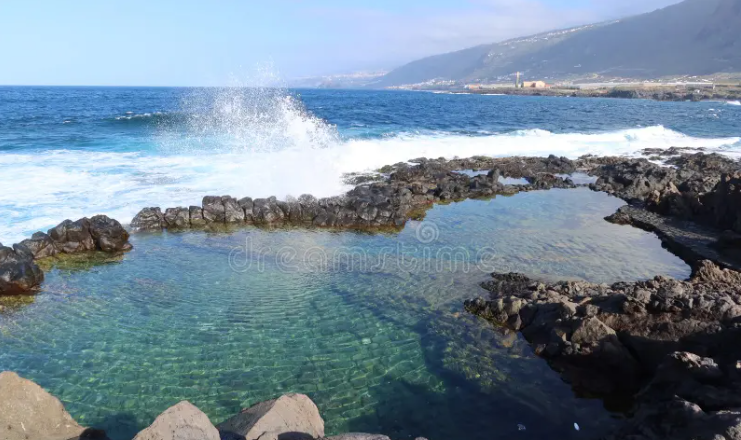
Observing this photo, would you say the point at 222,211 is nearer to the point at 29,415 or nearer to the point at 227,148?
the point at 29,415

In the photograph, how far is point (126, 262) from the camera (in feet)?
43.1

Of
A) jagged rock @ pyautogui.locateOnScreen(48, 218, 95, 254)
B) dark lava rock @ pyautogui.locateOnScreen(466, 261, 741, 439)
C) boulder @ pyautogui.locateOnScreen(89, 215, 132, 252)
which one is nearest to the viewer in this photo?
dark lava rock @ pyautogui.locateOnScreen(466, 261, 741, 439)

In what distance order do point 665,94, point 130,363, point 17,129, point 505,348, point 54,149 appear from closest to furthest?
point 130,363 → point 505,348 → point 54,149 → point 17,129 → point 665,94

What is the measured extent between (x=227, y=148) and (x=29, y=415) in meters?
25.4

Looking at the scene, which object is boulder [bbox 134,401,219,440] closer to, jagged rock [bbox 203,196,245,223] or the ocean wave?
jagged rock [bbox 203,196,245,223]

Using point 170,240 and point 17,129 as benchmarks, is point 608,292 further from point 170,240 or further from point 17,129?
point 17,129

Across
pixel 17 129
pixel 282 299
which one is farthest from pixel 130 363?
pixel 17 129

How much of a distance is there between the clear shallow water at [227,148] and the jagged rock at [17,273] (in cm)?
324

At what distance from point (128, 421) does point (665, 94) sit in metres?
124

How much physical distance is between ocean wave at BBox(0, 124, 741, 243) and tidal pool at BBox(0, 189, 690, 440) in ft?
14.5

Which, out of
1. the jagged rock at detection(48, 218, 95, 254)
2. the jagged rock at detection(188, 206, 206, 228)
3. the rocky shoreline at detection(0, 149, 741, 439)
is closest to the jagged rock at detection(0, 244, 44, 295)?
the rocky shoreline at detection(0, 149, 741, 439)

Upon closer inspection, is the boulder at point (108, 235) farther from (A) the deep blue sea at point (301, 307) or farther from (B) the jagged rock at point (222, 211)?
(B) the jagged rock at point (222, 211)

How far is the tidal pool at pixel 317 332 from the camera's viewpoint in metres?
7.34

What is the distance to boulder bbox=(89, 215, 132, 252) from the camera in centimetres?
1393
